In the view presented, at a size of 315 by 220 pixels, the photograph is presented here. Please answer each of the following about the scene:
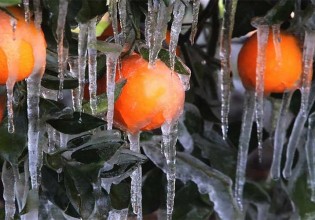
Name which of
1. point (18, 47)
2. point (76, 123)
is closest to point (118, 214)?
point (76, 123)

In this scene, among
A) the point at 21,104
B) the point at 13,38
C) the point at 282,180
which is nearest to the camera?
the point at 13,38

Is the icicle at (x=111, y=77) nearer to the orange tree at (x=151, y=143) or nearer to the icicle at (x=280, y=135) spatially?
the orange tree at (x=151, y=143)

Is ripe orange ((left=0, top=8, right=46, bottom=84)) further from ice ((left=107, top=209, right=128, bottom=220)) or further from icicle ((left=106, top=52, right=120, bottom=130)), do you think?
ice ((left=107, top=209, right=128, bottom=220))

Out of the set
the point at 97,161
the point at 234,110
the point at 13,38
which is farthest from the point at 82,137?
the point at 234,110

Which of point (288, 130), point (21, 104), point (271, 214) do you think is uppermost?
point (21, 104)

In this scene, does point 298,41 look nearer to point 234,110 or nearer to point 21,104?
point 21,104

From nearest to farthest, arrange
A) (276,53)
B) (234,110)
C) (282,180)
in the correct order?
(276,53)
(282,180)
(234,110)

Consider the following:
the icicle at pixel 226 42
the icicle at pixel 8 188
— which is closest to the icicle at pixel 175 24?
the icicle at pixel 226 42
